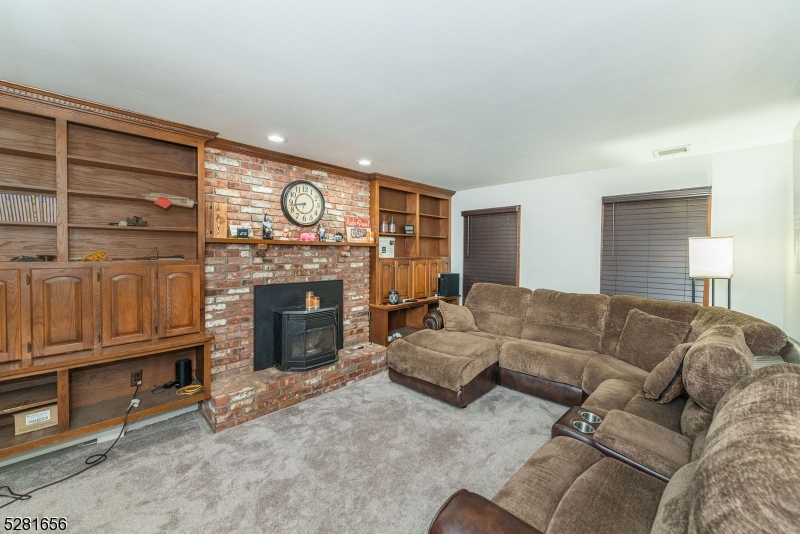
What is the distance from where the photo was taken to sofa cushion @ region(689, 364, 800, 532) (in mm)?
593

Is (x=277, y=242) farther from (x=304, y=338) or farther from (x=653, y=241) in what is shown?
(x=653, y=241)

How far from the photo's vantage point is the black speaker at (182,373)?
2.87m

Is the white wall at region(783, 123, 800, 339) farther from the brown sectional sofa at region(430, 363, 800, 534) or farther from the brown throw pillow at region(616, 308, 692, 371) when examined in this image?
the brown sectional sofa at region(430, 363, 800, 534)

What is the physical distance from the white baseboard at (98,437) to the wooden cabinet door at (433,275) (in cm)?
349

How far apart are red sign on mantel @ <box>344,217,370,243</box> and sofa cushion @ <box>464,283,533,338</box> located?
171 centimetres

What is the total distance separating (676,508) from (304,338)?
3.05 metres

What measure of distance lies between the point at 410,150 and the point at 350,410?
2.65 m

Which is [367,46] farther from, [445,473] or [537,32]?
[445,473]

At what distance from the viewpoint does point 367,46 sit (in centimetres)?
166

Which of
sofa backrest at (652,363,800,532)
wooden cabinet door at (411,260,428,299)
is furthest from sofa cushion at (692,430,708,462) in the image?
wooden cabinet door at (411,260,428,299)

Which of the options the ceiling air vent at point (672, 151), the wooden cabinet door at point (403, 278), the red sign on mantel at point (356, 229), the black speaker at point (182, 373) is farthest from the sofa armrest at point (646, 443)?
the wooden cabinet door at point (403, 278)

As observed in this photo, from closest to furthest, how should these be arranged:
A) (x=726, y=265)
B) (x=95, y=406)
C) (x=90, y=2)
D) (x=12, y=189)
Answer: (x=90, y=2)
(x=12, y=189)
(x=95, y=406)
(x=726, y=265)

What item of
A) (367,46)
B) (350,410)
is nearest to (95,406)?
(350,410)

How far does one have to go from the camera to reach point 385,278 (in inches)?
183
